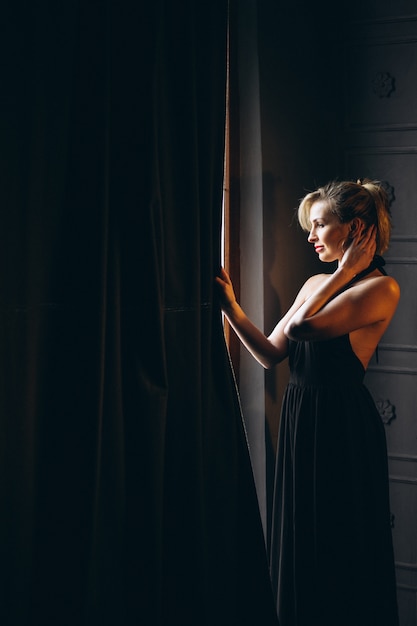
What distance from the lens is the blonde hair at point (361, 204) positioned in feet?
6.20

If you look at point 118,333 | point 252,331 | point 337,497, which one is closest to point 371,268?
point 252,331

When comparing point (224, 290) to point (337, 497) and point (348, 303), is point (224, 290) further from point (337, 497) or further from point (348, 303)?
point (337, 497)

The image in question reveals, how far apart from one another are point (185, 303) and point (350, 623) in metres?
1.07

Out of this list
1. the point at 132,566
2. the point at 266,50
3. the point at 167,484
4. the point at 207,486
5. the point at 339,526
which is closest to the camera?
the point at 132,566

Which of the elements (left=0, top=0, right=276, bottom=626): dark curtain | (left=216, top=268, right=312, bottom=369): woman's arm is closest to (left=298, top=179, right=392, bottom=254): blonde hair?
(left=216, top=268, right=312, bottom=369): woman's arm

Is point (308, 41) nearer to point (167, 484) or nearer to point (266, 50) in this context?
point (266, 50)

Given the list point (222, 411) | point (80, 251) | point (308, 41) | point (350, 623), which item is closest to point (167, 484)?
point (222, 411)

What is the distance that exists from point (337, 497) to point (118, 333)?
908mm

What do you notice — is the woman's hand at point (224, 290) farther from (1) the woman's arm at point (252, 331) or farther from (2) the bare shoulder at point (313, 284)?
(2) the bare shoulder at point (313, 284)

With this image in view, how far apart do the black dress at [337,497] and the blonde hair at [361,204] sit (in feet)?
1.10

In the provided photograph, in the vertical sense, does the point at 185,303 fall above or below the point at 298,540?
above

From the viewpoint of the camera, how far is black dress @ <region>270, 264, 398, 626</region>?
1882 millimetres

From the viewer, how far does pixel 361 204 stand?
6.23 ft

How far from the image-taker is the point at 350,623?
1913 mm
